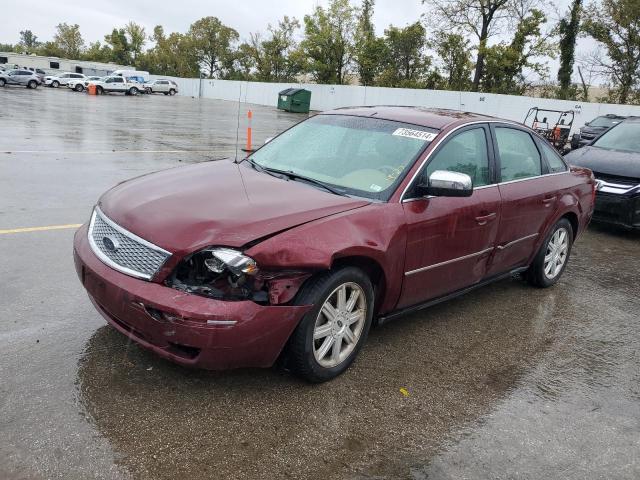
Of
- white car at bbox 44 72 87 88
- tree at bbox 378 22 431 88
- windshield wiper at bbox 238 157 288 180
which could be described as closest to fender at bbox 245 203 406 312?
windshield wiper at bbox 238 157 288 180

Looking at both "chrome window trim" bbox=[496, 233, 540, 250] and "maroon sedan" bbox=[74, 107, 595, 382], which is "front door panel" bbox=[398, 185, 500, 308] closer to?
"maroon sedan" bbox=[74, 107, 595, 382]

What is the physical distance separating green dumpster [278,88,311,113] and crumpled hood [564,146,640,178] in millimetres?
34005

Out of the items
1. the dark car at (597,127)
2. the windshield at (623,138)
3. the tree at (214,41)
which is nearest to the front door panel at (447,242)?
the windshield at (623,138)

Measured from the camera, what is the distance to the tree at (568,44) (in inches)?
1522

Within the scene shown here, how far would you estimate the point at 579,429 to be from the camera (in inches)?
128

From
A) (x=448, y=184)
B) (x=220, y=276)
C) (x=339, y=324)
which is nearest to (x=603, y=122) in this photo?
(x=448, y=184)

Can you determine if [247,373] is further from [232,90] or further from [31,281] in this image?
[232,90]

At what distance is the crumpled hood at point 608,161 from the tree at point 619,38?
99.6 ft

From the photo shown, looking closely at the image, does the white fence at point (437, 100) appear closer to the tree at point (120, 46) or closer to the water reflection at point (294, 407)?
the water reflection at point (294, 407)

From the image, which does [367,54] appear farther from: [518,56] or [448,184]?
[448,184]

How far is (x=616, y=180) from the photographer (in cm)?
801

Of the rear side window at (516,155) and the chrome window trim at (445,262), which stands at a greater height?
the rear side window at (516,155)

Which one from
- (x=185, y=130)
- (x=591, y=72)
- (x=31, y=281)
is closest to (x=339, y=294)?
(x=31, y=281)

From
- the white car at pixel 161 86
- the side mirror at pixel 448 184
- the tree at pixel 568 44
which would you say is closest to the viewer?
the side mirror at pixel 448 184
